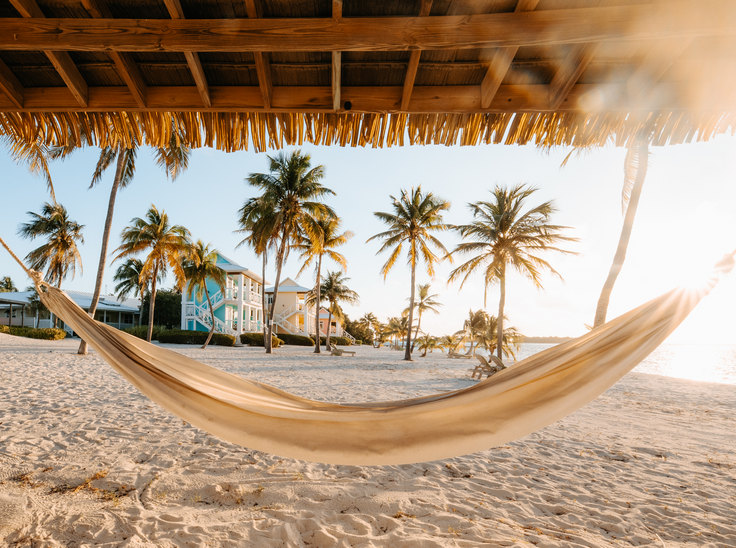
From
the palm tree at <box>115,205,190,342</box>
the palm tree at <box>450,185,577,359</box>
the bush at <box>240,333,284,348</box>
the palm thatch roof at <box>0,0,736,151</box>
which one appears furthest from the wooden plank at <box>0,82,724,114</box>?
the bush at <box>240,333,284,348</box>

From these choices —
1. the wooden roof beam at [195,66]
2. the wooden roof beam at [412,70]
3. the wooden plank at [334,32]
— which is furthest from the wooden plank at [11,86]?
the wooden roof beam at [412,70]

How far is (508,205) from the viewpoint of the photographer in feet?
38.2

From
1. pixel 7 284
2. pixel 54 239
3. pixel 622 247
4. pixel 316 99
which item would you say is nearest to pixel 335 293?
pixel 54 239

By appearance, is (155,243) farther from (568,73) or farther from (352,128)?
(568,73)

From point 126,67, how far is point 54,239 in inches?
810

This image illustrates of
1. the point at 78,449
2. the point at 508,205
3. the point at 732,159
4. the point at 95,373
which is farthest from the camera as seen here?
the point at 508,205

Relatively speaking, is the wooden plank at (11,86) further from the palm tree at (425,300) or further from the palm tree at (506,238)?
the palm tree at (425,300)

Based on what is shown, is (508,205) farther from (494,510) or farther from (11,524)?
(11,524)

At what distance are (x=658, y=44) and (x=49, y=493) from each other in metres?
3.46

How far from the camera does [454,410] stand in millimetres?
1322

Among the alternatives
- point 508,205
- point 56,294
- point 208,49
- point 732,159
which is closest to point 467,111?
point 208,49

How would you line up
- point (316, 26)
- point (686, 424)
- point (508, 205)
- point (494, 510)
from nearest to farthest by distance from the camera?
point (316, 26), point (494, 510), point (686, 424), point (508, 205)

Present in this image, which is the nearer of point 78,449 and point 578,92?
point 578,92

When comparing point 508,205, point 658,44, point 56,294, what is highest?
point 508,205
